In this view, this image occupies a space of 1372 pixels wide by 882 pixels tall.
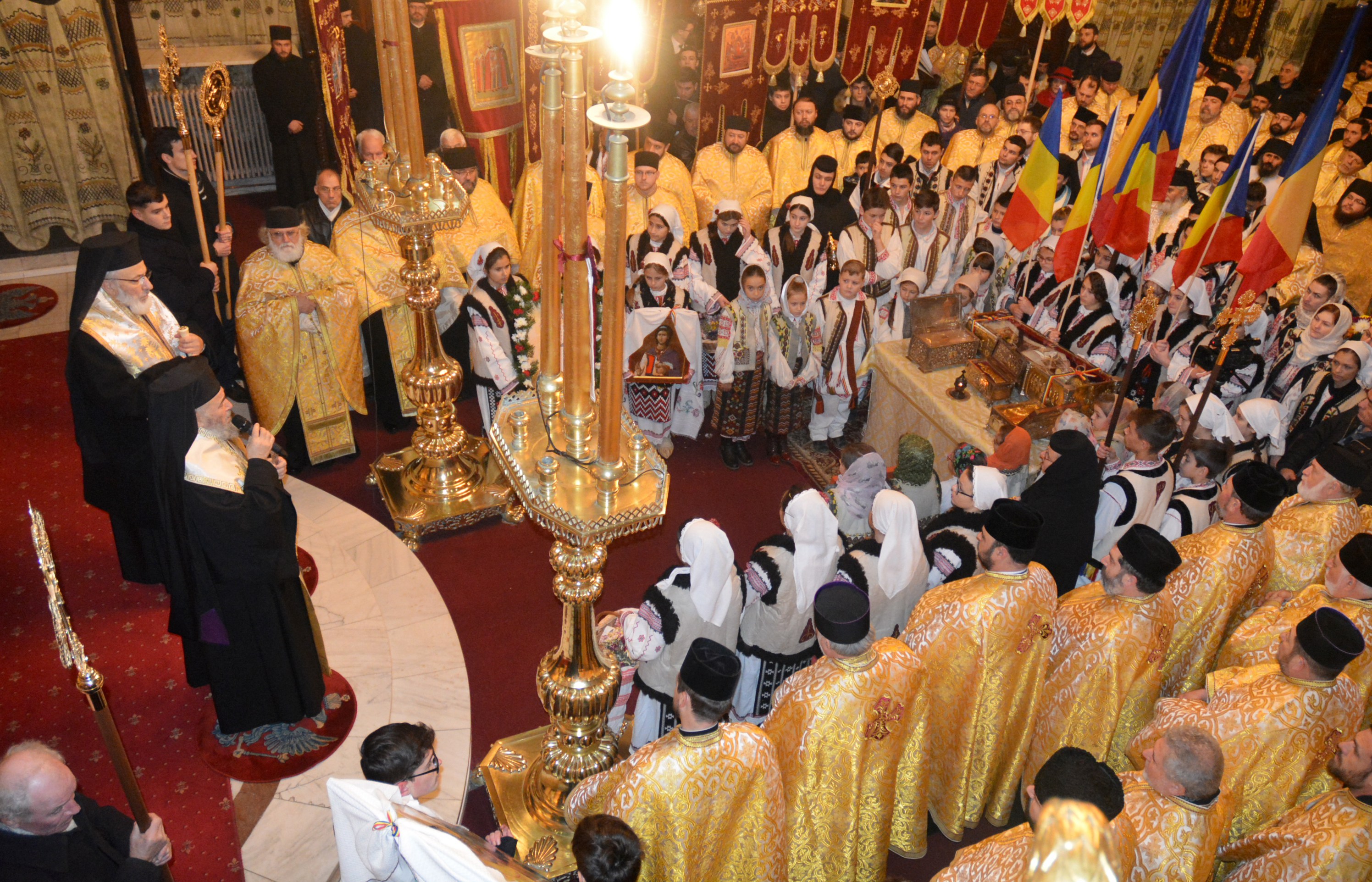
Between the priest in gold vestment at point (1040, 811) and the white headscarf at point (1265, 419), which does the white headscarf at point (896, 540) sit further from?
the white headscarf at point (1265, 419)

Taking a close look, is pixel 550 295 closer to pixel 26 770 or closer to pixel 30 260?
pixel 26 770

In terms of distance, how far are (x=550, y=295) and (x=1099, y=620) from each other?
3.02 meters

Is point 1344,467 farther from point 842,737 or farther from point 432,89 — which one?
point 432,89

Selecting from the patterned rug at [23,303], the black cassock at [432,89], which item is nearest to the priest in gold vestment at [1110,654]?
the black cassock at [432,89]

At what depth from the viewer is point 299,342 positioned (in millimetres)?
6543

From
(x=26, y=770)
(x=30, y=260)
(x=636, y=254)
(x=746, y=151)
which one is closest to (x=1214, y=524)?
A: (x=636, y=254)

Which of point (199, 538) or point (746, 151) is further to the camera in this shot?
point (746, 151)

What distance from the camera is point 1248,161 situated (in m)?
5.46

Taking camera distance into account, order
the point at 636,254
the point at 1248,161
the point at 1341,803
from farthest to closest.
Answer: the point at 636,254
the point at 1248,161
the point at 1341,803

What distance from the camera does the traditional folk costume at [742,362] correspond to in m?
7.12

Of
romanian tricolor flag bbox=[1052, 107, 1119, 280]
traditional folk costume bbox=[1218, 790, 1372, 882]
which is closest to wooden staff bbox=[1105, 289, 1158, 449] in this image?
romanian tricolor flag bbox=[1052, 107, 1119, 280]

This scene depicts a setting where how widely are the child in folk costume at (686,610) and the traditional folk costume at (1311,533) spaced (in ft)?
9.47

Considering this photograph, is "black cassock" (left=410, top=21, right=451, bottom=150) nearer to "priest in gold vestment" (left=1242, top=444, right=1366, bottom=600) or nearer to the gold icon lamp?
the gold icon lamp

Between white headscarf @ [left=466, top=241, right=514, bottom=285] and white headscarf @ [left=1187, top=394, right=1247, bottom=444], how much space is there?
4816mm
